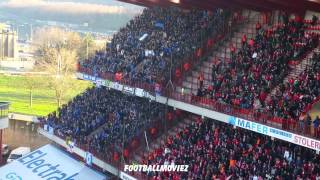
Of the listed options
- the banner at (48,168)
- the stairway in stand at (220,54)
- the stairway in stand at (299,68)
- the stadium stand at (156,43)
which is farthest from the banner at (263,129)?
the banner at (48,168)

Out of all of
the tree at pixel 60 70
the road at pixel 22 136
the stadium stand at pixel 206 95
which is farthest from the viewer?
the tree at pixel 60 70

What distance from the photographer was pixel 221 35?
26.3 m

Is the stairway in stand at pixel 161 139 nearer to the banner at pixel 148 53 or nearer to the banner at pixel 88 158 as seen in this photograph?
the banner at pixel 88 158

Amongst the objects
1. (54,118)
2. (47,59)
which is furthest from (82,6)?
(54,118)

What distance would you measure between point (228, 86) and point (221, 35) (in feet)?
18.1

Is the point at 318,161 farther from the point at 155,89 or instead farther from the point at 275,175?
the point at 155,89

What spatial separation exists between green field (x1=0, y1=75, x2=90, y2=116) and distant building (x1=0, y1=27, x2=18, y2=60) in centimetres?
1692

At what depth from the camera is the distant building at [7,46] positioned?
8362cm

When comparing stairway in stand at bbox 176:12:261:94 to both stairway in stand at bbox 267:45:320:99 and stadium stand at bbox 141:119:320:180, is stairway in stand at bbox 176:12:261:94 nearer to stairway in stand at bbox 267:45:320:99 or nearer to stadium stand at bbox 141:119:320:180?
stadium stand at bbox 141:119:320:180

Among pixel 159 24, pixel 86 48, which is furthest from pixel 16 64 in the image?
pixel 159 24

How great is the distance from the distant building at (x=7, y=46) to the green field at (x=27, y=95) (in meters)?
16.9

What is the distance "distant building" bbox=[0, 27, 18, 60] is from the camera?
8362cm

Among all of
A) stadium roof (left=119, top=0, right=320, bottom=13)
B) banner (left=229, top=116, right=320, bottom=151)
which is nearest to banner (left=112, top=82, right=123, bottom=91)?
stadium roof (left=119, top=0, right=320, bottom=13)

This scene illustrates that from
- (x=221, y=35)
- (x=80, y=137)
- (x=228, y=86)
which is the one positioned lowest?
(x=80, y=137)
